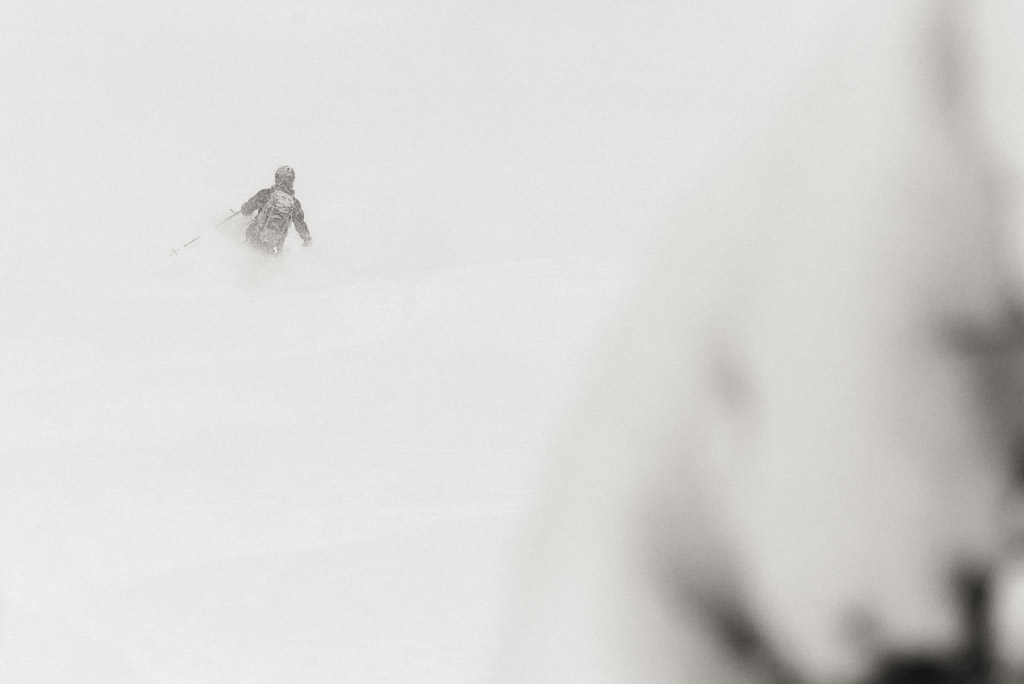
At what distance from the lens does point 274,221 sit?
504 millimetres

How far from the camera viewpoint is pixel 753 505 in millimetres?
424

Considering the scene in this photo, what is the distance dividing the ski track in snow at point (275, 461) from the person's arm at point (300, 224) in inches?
0.4

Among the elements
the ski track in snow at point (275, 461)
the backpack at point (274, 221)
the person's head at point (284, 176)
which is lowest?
the ski track in snow at point (275, 461)

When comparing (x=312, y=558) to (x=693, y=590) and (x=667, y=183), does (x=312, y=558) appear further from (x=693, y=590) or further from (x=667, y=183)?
(x=667, y=183)

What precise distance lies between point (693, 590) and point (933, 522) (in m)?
0.12

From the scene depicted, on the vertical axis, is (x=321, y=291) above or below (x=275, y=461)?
above

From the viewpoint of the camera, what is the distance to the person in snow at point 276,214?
0.51 metres

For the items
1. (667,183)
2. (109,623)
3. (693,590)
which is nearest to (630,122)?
(667,183)

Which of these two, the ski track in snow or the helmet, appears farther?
the helmet

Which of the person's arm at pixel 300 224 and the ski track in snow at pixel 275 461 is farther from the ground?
the person's arm at pixel 300 224

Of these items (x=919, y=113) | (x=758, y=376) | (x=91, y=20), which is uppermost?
(x=91, y=20)

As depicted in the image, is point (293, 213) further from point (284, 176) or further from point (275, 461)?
point (275, 461)

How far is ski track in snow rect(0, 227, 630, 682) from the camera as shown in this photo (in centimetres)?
40

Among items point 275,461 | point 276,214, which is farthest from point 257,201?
point 275,461
